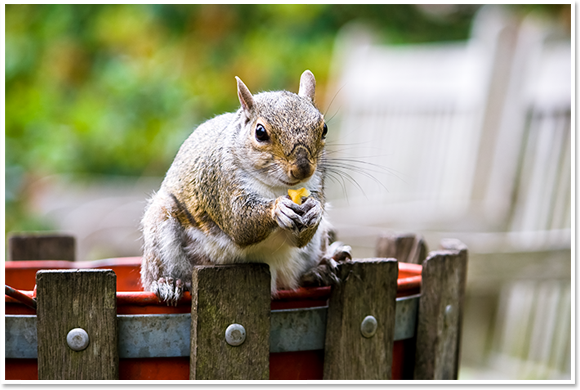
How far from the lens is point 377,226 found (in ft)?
11.3

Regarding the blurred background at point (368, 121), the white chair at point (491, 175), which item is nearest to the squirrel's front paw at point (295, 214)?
the white chair at point (491, 175)

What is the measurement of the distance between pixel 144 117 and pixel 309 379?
135 inches

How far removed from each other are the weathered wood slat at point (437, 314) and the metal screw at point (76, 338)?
2.44ft

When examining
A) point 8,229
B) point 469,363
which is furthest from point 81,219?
point 469,363

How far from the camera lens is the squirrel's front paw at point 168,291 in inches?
51.6

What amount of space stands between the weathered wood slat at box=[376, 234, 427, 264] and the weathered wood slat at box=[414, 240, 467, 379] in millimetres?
346

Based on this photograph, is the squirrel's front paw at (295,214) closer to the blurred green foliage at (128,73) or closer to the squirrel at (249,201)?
the squirrel at (249,201)

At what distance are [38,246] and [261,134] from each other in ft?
3.25

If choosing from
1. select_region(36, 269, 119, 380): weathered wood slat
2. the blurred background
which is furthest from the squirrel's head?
the blurred background

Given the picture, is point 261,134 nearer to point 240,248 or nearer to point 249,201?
point 249,201

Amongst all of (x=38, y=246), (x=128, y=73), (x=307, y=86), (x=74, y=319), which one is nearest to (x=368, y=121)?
(x=128, y=73)

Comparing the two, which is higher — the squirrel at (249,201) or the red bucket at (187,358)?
the squirrel at (249,201)

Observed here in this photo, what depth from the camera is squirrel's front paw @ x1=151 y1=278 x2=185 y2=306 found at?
1312 mm

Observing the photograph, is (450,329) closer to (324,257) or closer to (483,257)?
(324,257)
